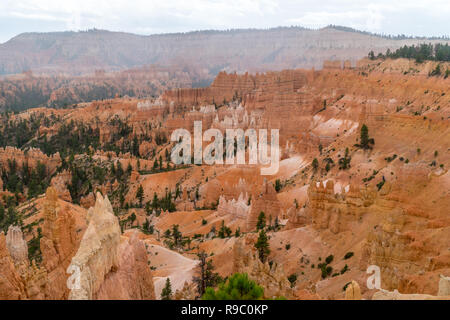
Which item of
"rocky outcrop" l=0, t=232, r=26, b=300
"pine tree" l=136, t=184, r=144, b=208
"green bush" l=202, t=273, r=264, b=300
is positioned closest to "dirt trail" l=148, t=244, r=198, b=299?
"rocky outcrop" l=0, t=232, r=26, b=300

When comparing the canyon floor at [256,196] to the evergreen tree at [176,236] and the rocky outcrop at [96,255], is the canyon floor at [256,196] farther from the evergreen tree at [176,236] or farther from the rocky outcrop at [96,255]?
the evergreen tree at [176,236]

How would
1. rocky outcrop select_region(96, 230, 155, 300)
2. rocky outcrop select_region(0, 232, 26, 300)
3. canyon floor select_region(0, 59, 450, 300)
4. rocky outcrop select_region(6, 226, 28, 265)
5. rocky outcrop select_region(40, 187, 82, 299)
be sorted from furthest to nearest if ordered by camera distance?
1. rocky outcrop select_region(6, 226, 28, 265)
2. rocky outcrop select_region(40, 187, 82, 299)
3. canyon floor select_region(0, 59, 450, 300)
4. rocky outcrop select_region(0, 232, 26, 300)
5. rocky outcrop select_region(96, 230, 155, 300)

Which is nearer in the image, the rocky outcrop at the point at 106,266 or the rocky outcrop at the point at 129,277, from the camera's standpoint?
the rocky outcrop at the point at 106,266

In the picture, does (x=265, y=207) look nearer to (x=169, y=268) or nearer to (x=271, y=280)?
(x=169, y=268)

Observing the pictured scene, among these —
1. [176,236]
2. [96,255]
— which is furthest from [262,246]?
[96,255]

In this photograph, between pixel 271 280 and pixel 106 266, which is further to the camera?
pixel 271 280

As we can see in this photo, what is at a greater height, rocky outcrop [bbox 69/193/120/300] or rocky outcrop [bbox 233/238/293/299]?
rocky outcrop [bbox 69/193/120/300]

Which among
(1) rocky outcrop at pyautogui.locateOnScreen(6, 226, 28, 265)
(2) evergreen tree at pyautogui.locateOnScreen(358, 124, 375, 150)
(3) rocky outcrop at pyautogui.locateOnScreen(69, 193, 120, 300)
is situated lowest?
(1) rocky outcrop at pyautogui.locateOnScreen(6, 226, 28, 265)

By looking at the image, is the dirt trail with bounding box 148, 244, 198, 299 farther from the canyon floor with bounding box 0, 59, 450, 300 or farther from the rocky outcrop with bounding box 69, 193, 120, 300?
the rocky outcrop with bounding box 69, 193, 120, 300

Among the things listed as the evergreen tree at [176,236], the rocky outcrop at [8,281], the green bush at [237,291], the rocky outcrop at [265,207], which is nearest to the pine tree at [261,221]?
the rocky outcrop at [265,207]

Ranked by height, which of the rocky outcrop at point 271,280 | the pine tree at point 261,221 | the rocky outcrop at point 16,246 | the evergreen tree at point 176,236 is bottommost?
the evergreen tree at point 176,236

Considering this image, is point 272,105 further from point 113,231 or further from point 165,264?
point 113,231

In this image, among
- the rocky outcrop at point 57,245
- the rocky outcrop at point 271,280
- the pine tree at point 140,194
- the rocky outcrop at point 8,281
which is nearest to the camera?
the rocky outcrop at point 271,280

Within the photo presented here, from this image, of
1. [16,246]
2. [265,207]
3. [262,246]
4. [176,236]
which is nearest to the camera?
[16,246]
